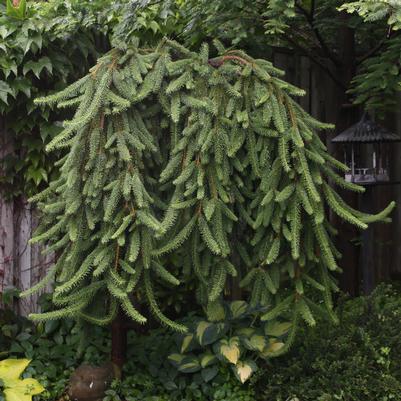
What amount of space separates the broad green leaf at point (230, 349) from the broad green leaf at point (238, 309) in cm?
28

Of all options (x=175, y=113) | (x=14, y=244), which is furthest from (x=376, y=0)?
(x=14, y=244)

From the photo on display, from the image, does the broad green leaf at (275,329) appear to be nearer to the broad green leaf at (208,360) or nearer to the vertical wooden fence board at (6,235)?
the broad green leaf at (208,360)

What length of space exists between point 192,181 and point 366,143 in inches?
62.4

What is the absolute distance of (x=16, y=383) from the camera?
436 centimetres

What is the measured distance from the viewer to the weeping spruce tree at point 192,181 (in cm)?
368

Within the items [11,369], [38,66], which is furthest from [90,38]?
[11,369]

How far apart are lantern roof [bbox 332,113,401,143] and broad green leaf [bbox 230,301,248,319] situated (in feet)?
4.52

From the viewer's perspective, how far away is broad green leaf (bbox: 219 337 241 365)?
4164mm

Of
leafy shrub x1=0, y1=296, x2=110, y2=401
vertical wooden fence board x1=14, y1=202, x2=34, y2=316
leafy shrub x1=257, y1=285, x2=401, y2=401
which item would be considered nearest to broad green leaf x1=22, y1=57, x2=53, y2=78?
vertical wooden fence board x1=14, y1=202, x2=34, y2=316

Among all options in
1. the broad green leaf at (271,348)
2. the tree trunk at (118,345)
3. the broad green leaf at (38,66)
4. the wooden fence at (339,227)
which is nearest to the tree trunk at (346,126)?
the wooden fence at (339,227)

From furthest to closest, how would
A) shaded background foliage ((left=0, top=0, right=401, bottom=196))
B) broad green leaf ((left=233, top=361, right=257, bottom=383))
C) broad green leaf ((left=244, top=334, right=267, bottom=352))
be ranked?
shaded background foliage ((left=0, top=0, right=401, bottom=196)), broad green leaf ((left=244, top=334, right=267, bottom=352)), broad green leaf ((left=233, top=361, right=257, bottom=383))

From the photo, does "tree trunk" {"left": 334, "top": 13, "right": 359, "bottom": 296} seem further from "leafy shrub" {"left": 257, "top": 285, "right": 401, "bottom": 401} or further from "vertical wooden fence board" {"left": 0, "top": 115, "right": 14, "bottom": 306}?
"vertical wooden fence board" {"left": 0, "top": 115, "right": 14, "bottom": 306}

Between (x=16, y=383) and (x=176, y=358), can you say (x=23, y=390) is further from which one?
(x=176, y=358)

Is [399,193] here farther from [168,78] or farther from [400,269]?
[168,78]
